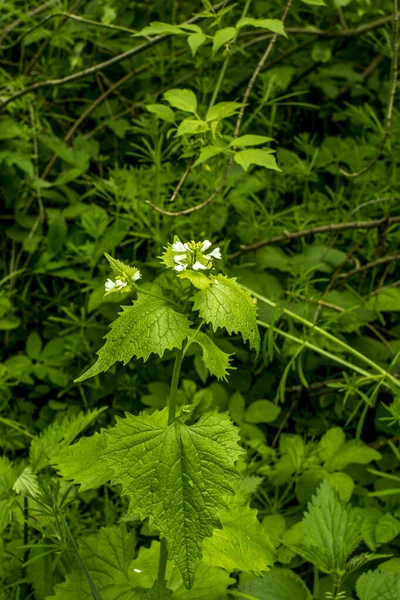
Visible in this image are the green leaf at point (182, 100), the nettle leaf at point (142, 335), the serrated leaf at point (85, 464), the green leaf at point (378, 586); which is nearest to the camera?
the nettle leaf at point (142, 335)

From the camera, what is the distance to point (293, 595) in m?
1.44

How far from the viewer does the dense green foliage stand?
1152 mm

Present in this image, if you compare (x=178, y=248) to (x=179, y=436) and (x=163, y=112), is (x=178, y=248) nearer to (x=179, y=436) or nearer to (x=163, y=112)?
(x=179, y=436)

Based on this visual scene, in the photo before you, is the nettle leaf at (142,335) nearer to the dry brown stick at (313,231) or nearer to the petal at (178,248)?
the petal at (178,248)

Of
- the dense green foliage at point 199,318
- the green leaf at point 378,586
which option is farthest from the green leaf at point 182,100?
the green leaf at point 378,586

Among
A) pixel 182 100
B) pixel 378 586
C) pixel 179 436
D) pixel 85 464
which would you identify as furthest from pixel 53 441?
pixel 182 100

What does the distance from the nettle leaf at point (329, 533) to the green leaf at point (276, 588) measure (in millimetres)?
71

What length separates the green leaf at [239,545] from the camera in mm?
1255

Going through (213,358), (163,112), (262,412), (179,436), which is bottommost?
(262,412)

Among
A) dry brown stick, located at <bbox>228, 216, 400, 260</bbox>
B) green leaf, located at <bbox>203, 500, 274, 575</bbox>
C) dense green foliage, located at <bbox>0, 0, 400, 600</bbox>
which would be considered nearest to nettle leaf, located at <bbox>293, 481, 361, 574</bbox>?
dense green foliage, located at <bbox>0, 0, 400, 600</bbox>

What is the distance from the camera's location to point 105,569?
1.35m

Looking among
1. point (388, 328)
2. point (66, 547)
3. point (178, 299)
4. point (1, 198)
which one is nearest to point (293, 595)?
point (66, 547)

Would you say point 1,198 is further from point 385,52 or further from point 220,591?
point 220,591

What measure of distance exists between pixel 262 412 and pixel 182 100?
3.29ft
